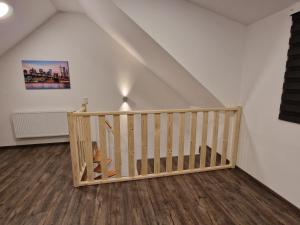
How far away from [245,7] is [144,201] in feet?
7.67

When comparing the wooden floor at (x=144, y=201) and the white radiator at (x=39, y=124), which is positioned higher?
the white radiator at (x=39, y=124)

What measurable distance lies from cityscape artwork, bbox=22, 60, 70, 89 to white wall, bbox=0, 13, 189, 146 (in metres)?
0.08

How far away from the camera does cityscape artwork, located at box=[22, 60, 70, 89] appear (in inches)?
123

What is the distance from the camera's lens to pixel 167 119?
2188 millimetres

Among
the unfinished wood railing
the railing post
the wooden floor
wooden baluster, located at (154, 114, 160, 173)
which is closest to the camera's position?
the wooden floor

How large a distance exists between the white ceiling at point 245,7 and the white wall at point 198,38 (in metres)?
0.07

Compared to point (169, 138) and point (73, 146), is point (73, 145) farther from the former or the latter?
point (169, 138)

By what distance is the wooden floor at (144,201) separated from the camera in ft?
5.17

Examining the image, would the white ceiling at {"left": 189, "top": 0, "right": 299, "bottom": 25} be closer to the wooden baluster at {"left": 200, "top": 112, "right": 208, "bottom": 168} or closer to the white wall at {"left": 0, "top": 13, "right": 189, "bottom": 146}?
the wooden baluster at {"left": 200, "top": 112, "right": 208, "bottom": 168}

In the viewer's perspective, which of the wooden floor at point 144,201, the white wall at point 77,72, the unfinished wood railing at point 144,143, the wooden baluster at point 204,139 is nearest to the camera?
the wooden floor at point 144,201

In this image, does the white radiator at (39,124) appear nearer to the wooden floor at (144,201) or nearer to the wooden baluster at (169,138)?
the wooden floor at (144,201)

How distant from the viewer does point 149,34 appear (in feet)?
6.48

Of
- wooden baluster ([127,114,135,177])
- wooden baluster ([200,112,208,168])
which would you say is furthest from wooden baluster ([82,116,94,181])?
wooden baluster ([200,112,208,168])

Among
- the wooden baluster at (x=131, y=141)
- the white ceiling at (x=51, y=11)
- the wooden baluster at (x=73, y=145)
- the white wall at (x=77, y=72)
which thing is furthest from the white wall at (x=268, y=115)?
the wooden baluster at (x=73, y=145)
